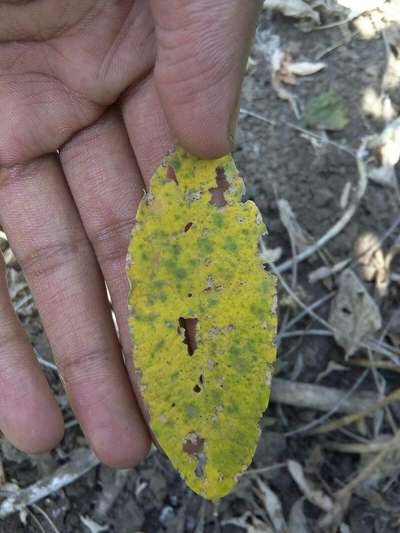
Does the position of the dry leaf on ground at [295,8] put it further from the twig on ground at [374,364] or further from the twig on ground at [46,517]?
the twig on ground at [46,517]

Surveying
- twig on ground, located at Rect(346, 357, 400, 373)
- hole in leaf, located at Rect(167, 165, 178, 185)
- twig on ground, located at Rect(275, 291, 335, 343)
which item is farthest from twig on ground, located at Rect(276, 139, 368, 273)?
hole in leaf, located at Rect(167, 165, 178, 185)

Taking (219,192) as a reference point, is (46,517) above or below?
below

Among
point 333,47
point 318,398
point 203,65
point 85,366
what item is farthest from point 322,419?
point 333,47

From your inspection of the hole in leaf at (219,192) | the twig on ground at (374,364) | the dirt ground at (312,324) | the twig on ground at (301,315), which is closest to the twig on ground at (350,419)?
the dirt ground at (312,324)

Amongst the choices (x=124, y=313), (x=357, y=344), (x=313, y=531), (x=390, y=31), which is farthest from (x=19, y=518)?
(x=390, y=31)

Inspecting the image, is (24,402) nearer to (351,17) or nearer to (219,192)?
(219,192)

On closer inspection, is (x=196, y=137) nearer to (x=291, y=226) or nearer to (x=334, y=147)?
(x=291, y=226)

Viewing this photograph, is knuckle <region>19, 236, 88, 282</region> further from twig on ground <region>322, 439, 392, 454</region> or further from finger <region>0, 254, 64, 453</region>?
twig on ground <region>322, 439, 392, 454</region>
